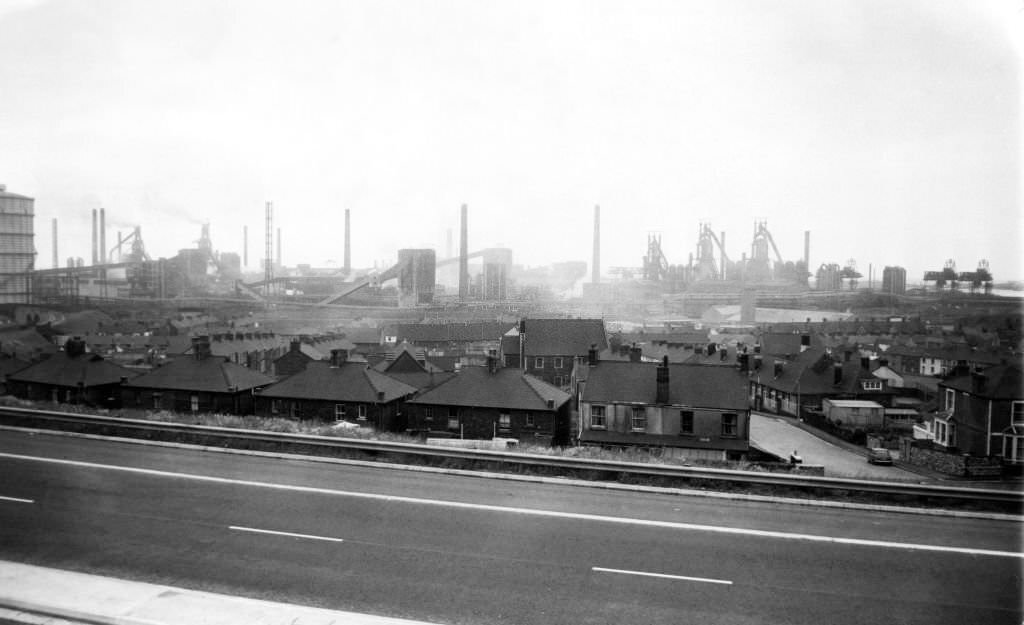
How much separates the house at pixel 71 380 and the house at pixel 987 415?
43.9 m

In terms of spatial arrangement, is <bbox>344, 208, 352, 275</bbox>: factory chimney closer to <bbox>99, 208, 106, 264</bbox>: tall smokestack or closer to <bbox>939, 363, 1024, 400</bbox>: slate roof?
<bbox>99, 208, 106, 264</bbox>: tall smokestack

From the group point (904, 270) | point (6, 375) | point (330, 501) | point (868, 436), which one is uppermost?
point (904, 270)

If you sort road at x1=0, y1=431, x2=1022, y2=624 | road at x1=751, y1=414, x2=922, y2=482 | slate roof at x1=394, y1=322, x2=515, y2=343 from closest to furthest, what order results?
road at x1=0, y1=431, x2=1022, y2=624 → road at x1=751, y1=414, x2=922, y2=482 → slate roof at x1=394, y1=322, x2=515, y2=343

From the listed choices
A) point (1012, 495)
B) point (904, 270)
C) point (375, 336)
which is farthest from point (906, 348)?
point (1012, 495)

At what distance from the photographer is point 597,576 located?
7.78m

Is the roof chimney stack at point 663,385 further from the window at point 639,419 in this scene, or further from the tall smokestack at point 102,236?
the tall smokestack at point 102,236

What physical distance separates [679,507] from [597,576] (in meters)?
3.01

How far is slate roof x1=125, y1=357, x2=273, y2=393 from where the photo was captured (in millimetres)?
35312

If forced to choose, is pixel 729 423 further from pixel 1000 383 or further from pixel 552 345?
pixel 552 345

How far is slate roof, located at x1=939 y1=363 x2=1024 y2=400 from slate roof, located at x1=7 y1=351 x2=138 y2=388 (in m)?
44.4

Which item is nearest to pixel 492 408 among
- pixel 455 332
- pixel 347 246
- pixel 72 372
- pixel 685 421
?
pixel 685 421

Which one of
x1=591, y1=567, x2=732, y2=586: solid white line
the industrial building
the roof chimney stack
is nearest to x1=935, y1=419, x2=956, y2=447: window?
the roof chimney stack

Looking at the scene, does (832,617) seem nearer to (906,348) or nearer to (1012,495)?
(1012,495)

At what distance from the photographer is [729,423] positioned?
2966 centimetres
